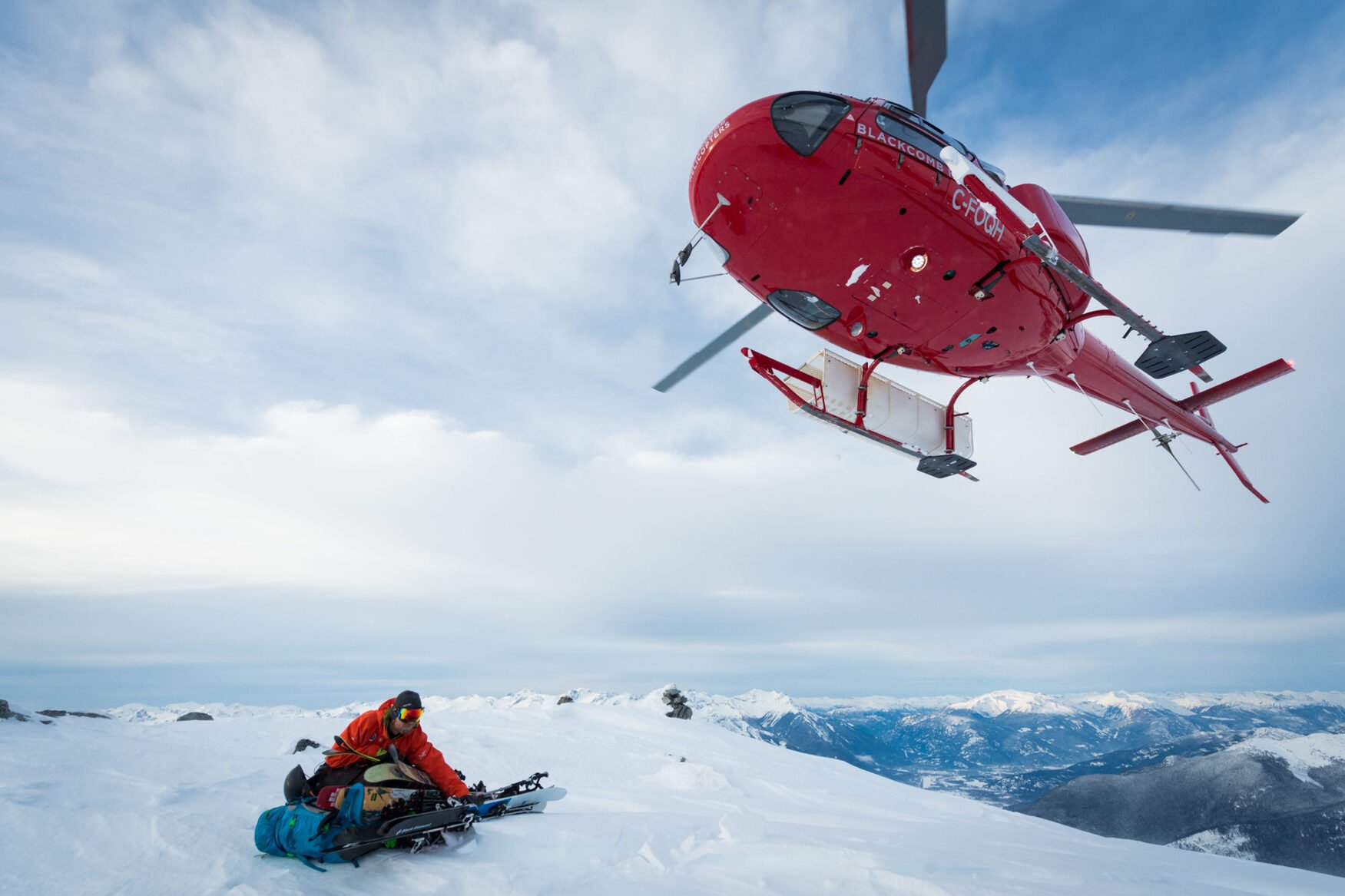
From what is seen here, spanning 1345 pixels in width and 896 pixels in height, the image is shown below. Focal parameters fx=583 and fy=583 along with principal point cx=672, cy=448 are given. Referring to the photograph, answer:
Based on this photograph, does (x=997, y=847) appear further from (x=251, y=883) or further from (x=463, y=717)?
(x=463, y=717)

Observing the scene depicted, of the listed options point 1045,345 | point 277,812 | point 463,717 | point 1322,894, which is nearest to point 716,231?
point 1045,345

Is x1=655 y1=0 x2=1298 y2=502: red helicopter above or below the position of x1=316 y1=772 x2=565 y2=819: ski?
above

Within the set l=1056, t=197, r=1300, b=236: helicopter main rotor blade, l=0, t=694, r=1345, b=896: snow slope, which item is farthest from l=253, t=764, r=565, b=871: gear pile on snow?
l=1056, t=197, r=1300, b=236: helicopter main rotor blade

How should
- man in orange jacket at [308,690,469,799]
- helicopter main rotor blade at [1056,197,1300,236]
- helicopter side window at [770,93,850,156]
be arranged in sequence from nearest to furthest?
man in orange jacket at [308,690,469,799] → helicopter side window at [770,93,850,156] → helicopter main rotor blade at [1056,197,1300,236]

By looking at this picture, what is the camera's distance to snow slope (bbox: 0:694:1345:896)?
4699mm

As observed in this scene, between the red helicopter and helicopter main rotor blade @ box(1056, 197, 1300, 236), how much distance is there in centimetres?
2

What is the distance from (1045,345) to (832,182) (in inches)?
244

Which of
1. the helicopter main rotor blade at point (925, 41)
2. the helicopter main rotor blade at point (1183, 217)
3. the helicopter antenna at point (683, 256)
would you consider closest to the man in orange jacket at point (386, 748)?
the helicopter antenna at point (683, 256)

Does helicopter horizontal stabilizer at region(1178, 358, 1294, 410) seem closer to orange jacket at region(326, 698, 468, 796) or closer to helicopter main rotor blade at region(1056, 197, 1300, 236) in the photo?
helicopter main rotor blade at region(1056, 197, 1300, 236)

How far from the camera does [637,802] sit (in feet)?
27.7

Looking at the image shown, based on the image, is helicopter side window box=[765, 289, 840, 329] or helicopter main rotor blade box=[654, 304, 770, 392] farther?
helicopter main rotor blade box=[654, 304, 770, 392]

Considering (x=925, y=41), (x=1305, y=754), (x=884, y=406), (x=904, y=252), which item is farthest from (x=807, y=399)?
(x=1305, y=754)

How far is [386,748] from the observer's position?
19.1ft

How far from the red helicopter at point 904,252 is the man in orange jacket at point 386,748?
21.5 ft
